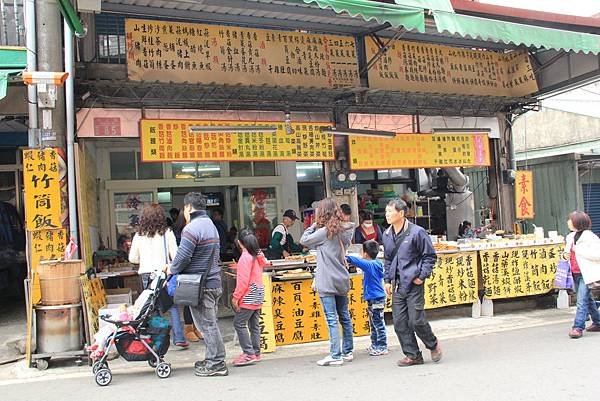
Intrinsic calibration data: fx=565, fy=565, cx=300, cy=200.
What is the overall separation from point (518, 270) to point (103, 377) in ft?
22.2

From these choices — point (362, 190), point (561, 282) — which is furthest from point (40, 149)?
point (362, 190)

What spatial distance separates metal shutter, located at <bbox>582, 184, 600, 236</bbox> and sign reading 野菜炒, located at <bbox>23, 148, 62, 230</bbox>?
1311 cm

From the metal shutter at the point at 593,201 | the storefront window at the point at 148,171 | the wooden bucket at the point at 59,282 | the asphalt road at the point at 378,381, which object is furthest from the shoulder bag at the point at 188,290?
the metal shutter at the point at 593,201

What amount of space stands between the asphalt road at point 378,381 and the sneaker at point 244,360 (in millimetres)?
115

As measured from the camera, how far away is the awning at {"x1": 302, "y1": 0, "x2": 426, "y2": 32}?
22.7 ft

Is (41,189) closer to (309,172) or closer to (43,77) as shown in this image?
(43,77)

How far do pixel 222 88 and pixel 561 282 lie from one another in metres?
5.83

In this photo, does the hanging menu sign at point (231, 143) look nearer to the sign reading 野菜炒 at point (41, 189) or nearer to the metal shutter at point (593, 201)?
the sign reading 野菜炒 at point (41, 189)

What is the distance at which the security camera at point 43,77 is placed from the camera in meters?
6.64

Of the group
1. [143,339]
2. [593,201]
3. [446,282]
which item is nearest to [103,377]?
[143,339]

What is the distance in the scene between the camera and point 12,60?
724 cm

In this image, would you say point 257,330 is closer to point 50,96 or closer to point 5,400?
point 5,400

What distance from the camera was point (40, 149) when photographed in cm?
692

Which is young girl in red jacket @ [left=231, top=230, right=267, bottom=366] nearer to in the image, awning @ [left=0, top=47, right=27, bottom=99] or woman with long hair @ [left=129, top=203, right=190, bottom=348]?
woman with long hair @ [left=129, top=203, right=190, bottom=348]
